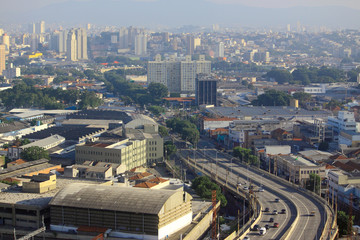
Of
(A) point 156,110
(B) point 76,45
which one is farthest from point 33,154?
(B) point 76,45

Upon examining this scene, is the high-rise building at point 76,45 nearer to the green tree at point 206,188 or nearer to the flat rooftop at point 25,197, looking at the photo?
the green tree at point 206,188

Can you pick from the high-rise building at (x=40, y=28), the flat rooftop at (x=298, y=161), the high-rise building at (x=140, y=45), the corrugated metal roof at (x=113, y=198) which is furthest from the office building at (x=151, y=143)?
the high-rise building at (x=40, y=28)

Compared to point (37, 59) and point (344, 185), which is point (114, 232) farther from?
point (37, 59)

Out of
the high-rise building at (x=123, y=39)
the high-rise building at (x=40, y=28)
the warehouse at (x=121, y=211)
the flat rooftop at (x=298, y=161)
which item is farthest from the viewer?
the high-rise building at (x=40, y=28)

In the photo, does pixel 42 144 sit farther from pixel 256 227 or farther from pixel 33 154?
pixel 256 227

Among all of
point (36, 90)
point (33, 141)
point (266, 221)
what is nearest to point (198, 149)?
point (33, 141)

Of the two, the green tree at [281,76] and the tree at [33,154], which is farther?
the green tree at [281,76]

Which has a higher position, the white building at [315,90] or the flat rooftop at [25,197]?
the flat rooftop at [25,197]

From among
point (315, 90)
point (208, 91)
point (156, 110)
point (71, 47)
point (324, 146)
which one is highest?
point (71, 47)
